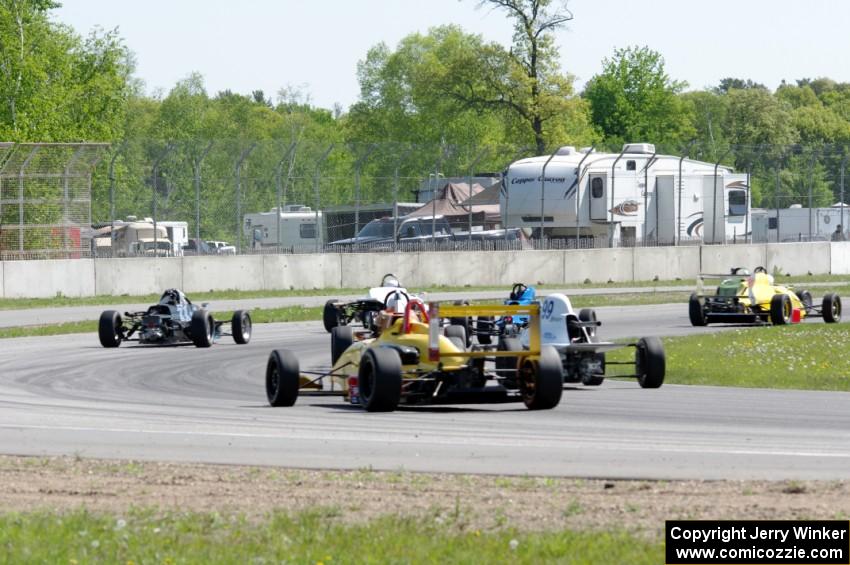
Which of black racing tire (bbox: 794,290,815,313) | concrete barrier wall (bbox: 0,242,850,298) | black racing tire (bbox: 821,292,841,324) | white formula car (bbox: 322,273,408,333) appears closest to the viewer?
white formula car (bbox: 322,273,408,333)

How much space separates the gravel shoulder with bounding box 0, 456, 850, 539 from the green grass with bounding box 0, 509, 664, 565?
10.4 inches

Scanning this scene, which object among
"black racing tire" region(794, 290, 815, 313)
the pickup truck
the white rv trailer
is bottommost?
"black racing tire" region(794, 290, 815, 313)

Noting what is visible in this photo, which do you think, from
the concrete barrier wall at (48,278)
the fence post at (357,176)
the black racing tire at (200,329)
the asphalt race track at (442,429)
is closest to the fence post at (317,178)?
the fence post at (357,176)

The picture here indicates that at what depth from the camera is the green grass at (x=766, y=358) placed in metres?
18.7

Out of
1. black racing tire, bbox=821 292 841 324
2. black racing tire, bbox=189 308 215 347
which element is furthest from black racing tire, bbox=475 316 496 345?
black racing tire, bbox=821 292 841 324

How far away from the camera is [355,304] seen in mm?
25703

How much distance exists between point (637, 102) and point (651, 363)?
87591 mm

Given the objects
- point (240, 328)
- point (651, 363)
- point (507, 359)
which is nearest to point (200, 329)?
point (240, 328)

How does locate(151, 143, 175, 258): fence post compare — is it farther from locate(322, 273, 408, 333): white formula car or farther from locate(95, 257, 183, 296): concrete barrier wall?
locate(322, 273, 408, 333): white formula car

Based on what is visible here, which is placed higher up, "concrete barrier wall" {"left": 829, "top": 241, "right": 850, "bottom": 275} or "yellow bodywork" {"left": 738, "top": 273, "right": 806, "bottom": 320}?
"concrete barrier wall" {"left": 829, "top": 241, "right": 850, "bottom": 275}

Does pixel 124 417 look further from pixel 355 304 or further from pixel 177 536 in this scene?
pixel 355 304

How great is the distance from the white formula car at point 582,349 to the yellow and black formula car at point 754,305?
11.5 meters

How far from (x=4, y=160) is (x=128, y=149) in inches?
128

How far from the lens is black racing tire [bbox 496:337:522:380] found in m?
15.2
